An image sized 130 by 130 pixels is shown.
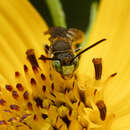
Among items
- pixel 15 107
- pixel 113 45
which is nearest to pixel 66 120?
pixel 15 107

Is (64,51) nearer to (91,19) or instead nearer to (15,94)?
(15,94)

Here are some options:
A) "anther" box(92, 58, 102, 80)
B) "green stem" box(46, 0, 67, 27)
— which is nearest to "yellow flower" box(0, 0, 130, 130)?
"anther" box(92, 58, 102, 80)

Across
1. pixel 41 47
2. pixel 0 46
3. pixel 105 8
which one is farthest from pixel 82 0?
pixel 0 46

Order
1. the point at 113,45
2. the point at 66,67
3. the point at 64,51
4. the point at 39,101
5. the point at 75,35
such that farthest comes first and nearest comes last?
the point at 113,45, the point at 75,35, the point at 39,101, the point at 64,51, the point at 66,67

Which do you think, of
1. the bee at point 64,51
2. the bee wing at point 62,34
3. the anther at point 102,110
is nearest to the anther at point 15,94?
the bee at point 64,51

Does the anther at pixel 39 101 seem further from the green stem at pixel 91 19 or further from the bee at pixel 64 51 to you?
the green stem at pixel 91 19
